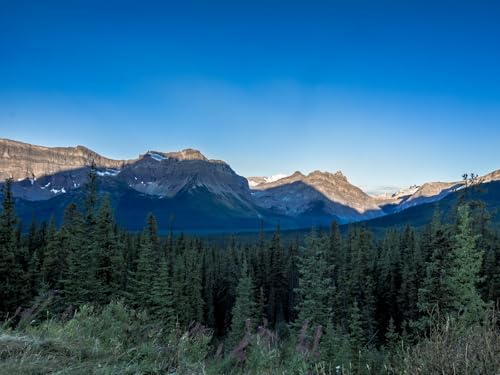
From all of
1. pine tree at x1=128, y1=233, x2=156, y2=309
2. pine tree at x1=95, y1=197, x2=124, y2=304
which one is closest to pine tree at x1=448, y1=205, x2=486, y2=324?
pine tree at x1=128, y1=233, x2=156, y2=309

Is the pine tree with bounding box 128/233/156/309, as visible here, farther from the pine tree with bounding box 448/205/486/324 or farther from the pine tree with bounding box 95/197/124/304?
the pine tree with bounding box 448/205/486/324

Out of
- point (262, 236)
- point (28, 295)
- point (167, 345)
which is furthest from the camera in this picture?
point (262, 236)

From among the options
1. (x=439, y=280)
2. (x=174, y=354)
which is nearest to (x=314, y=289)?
(x=439, y=280)

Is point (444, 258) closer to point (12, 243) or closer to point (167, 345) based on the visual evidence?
point (167, 345)

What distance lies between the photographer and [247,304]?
43.3m

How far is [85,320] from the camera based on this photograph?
7.07 m

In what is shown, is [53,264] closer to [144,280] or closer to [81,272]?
[144,280]

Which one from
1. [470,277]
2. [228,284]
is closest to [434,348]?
[470,277]

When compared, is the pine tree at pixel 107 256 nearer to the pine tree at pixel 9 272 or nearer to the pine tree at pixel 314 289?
the pine tree at pixel 9 272

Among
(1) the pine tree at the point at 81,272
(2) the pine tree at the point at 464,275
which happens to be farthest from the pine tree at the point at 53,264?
(2) the pine tree at the point at 464,275

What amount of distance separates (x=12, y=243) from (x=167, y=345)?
30927 millimetres

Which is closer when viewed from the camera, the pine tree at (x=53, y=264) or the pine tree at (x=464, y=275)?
the pine tree at (x=464, y=275)

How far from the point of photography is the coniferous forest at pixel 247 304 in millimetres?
4664

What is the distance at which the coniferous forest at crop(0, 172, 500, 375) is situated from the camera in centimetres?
466
